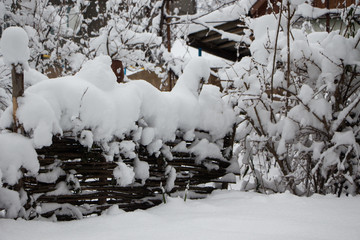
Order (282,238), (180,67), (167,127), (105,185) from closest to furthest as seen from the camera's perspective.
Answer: (282,238), (105,185), (167,127), (180,67)

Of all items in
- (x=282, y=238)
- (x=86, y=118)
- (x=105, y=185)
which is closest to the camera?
(x=282, y=238)

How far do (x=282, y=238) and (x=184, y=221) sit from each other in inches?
30.0

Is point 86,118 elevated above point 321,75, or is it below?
below

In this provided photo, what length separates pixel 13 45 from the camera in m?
2.38

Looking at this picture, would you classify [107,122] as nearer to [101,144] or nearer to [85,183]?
[101,144]

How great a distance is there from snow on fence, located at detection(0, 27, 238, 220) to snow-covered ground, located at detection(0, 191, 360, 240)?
0.71ft

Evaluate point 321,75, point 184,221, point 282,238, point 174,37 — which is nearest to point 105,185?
point 184,221

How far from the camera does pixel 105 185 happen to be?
2873 millimetres

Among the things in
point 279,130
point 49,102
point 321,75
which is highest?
point 321,75

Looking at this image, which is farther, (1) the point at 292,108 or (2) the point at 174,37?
(2) the point at 174,37

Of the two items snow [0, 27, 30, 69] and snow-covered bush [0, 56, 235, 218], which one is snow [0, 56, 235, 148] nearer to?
snow-covered bush [0, 56, 235, 218]

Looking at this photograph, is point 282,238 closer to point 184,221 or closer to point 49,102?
point 184,221

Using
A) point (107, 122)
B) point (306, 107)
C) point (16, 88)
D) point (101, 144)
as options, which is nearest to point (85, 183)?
point (101, 144)

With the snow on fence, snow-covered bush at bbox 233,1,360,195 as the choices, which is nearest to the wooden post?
the snow on fence
